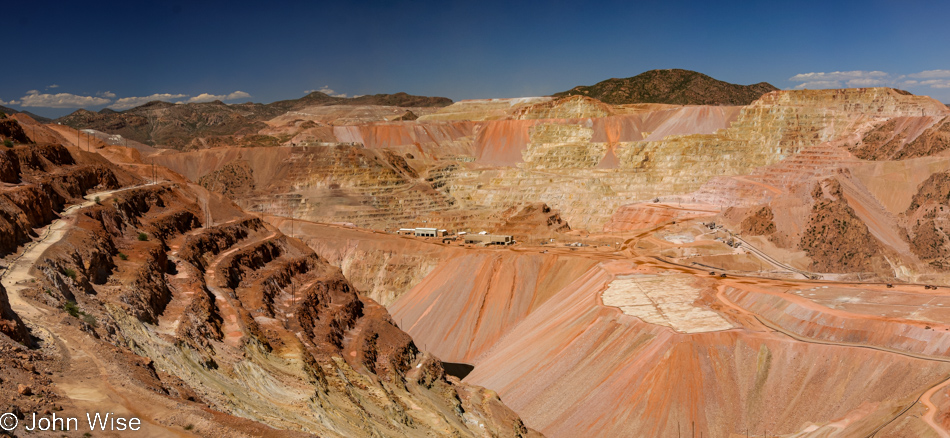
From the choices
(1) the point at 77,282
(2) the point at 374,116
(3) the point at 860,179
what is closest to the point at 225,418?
(1) the point at 77,282

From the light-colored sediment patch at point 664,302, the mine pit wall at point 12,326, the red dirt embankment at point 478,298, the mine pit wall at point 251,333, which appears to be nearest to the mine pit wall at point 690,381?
the light-colored sediment patch at point 664,302

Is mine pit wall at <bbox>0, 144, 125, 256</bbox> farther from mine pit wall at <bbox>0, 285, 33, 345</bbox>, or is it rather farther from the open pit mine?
mine pit wall at <bbox>0, 285, 33, 345</bbox>

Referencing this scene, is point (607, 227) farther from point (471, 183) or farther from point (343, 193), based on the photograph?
point (343, 193)

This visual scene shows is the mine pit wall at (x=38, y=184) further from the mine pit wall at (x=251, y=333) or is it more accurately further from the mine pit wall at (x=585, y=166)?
the mine pit wall at (x=585, y=166)

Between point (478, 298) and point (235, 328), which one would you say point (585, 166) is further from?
point (235, 328)

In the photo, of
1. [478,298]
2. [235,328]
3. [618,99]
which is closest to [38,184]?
[235,328]

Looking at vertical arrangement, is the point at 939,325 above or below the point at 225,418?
below
